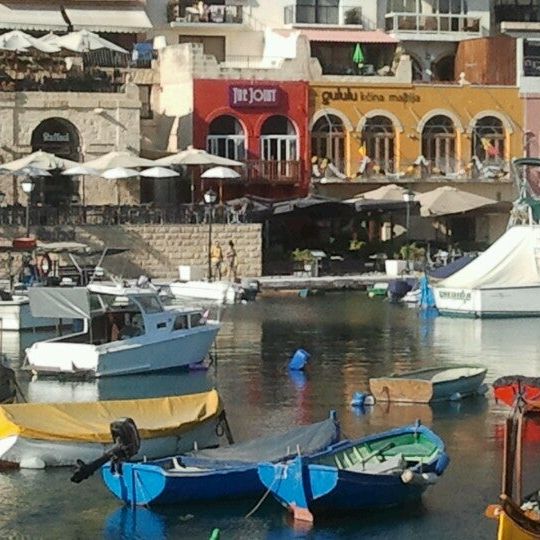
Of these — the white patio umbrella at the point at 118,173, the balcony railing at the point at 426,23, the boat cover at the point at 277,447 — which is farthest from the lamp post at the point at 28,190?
the boat cover at the point at 277,447

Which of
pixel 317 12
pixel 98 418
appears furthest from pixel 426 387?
pixel 317 12

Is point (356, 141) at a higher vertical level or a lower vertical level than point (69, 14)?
lower

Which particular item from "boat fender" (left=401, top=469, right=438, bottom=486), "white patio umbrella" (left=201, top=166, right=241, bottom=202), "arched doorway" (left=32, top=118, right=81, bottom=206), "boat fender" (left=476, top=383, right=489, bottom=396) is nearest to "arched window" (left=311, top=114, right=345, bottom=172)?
"white patio umbrella" (left=201, top=166, right=241, bottom=202)

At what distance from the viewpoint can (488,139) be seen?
196ft

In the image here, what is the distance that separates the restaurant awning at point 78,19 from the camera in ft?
194

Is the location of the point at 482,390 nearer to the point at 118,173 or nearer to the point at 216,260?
the point at 216,260

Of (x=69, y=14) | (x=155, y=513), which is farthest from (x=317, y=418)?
(x=69, y=14)

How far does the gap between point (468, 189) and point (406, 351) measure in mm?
22466

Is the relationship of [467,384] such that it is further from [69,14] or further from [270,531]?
[69,14]

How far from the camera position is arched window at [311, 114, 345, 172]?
5794 cm

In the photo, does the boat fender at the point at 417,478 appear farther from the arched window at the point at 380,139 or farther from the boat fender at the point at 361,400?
the arched window at the point at 380,139

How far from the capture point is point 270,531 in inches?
795

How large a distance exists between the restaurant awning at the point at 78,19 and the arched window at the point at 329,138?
7.19 meters

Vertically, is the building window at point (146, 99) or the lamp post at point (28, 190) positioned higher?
the building window at point (146, 99)
